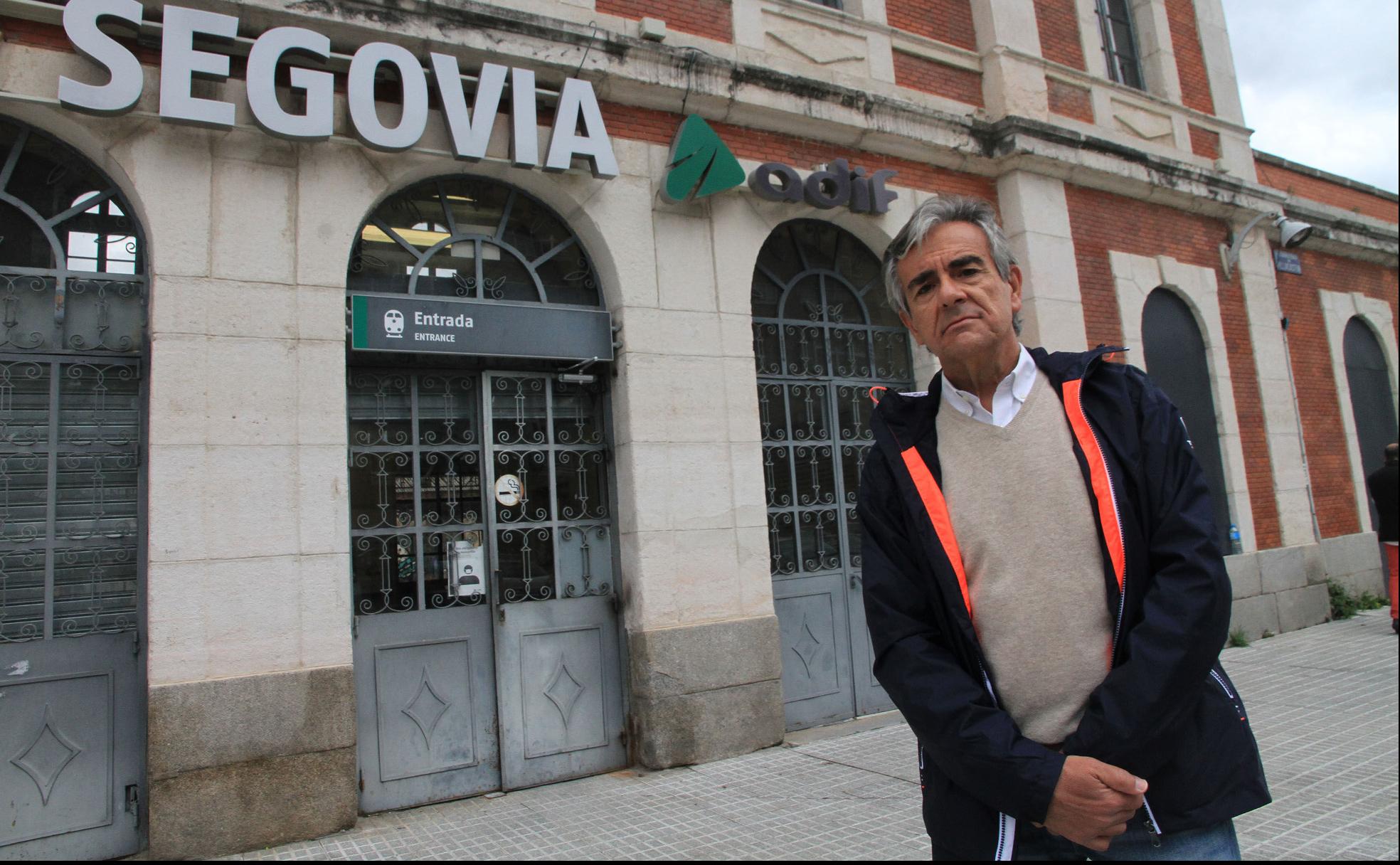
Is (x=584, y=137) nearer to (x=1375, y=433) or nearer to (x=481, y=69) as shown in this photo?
(x=481, y=69)

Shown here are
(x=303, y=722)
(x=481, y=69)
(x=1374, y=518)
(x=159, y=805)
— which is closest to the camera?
(x=159, y=805)

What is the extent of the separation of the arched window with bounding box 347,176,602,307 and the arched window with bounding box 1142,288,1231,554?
258 inches

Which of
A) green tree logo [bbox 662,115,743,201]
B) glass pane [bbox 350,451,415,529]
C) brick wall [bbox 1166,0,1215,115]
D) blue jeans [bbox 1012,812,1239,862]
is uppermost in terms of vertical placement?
brick wall [bbox 1166,0,1215,115]

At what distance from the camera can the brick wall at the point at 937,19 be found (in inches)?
339

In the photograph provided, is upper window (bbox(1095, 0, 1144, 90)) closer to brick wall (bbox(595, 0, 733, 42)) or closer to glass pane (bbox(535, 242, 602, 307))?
brick wall (bbox(595, 0, 733, 42))

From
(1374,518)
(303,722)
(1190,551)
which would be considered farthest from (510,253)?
(1374,518)

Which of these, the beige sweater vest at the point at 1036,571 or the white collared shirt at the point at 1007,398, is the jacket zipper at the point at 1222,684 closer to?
the beige sweater vest at the point at 1036,571

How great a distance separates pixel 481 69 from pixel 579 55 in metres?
0.78

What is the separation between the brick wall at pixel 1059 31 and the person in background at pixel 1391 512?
5395 mm

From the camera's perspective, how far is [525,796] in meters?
5.71

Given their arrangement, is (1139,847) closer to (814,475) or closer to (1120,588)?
(1120,588)

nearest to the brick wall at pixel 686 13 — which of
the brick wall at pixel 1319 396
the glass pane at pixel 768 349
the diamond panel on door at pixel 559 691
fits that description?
the glass pane at pixel 768 349

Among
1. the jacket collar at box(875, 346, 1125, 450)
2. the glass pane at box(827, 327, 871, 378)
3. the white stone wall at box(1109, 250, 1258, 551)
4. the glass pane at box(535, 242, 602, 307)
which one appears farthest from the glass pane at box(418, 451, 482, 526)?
the white stone wall at box(1109, 250, 1258, 551)

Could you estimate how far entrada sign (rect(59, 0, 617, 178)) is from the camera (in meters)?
5.02
